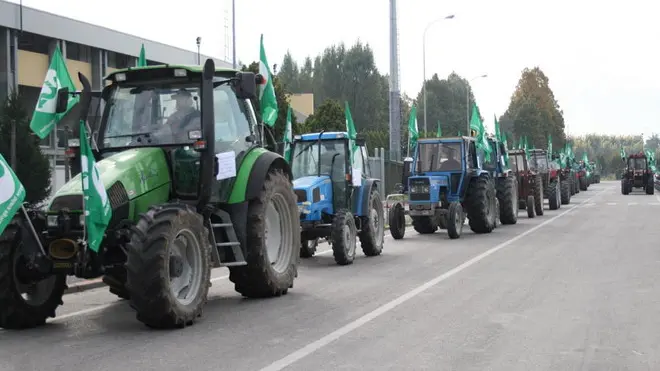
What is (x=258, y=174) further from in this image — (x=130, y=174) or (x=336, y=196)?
(x=336, y=196)

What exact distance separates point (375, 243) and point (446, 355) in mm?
9857

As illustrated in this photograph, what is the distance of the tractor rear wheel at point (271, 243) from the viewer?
36.3 feet

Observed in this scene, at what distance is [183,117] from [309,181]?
5843 millimetres

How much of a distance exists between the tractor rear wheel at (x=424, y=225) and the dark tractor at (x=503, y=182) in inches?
141

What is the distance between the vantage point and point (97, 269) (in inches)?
357

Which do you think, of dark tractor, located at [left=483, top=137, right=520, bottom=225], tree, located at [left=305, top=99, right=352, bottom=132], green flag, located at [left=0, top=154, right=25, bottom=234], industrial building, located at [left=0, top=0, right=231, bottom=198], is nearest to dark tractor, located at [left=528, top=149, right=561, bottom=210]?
dark tractor, located at [left=483, top=137, right=520, bottom=225]

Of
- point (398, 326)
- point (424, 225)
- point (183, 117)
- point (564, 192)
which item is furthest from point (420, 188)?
point (564, 192)

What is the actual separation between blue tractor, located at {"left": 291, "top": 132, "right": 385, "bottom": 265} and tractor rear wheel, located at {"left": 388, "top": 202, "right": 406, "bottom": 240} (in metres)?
Result: 3.57

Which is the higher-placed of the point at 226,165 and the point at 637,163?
the point at 637,163

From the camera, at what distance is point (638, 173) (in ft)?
196

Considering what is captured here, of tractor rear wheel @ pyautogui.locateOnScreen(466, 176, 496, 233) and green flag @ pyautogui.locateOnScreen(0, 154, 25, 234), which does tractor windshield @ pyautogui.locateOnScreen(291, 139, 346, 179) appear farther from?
green flag @ pyautogui.locateOnScreen(0, 154, 25, 234)

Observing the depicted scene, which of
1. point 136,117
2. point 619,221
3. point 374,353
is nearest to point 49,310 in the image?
point 136,117

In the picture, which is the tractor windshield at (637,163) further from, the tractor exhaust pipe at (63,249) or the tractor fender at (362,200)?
the tractor exhaust pipe at (63,249)

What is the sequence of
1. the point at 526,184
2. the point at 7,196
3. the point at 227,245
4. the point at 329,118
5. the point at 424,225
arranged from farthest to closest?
the point at 329,118, the point at 526,184, the point at 424,225, the point at 227,245, the point at 7,196
